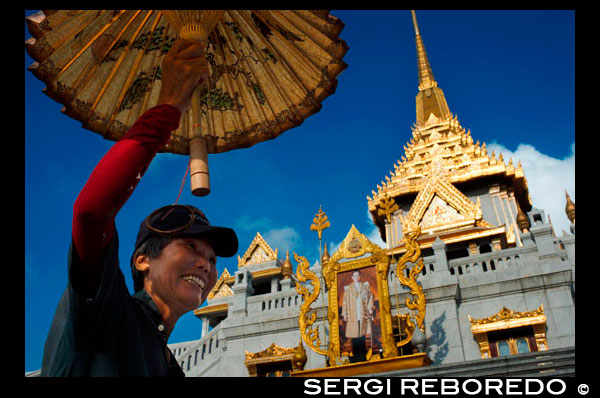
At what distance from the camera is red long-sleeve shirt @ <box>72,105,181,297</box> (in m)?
2.03

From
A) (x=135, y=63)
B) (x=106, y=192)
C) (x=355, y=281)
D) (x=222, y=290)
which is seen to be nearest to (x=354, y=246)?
(x=355, y=281)

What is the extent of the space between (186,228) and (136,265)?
339 millimetres

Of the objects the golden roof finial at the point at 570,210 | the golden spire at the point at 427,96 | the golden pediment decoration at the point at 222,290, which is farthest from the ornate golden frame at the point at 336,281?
the golden spire at the point at 427,96

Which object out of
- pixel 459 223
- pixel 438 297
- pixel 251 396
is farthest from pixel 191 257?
pixel 459 223

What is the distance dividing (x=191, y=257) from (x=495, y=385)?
1609 millimetres

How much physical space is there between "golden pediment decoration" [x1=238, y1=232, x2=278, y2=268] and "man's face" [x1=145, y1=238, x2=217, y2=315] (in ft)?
83.6

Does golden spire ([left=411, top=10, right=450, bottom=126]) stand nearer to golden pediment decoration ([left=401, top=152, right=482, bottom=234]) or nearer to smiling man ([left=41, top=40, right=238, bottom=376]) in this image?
golden pediment decoration ([left=401, top=152, right=482, bottom=234])

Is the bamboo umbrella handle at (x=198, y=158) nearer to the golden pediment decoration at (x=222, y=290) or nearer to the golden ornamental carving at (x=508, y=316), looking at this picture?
the golden ornamental carving at (x=508, y=316)

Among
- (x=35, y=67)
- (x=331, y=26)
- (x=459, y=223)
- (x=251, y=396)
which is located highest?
(x=459, y=223)

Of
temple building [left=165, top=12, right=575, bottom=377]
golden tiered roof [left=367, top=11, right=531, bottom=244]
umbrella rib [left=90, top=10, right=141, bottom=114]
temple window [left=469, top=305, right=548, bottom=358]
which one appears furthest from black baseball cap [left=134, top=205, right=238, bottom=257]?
golden tiered roof [left=367, top=11, right=531, bottom=244]

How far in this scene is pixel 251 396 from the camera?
2354 millimetres

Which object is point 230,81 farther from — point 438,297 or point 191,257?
point 438,297

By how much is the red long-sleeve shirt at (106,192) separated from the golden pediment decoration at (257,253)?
2604 cm

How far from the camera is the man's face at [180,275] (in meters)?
2.64
